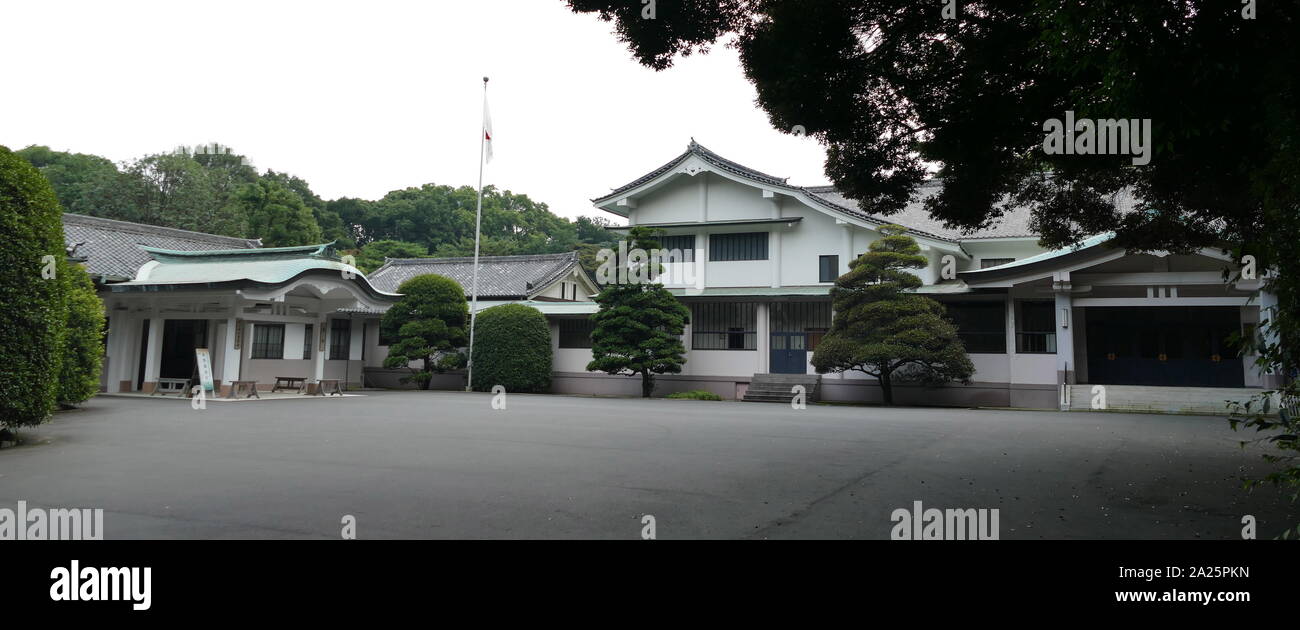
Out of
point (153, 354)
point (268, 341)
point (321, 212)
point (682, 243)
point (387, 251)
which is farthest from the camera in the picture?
point (321, 212)

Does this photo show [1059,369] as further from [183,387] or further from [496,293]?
[183,387]

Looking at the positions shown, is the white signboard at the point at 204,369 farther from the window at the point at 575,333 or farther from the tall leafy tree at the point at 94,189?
the tall leafy tree at the point at 94,189

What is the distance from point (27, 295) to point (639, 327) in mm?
14174

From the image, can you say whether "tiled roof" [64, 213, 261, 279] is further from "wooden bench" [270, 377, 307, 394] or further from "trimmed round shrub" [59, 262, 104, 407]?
"trimmed round shrub" [59, 262, 104, 407]

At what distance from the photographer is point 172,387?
59.8ft

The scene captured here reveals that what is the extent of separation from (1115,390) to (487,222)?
1640 inches

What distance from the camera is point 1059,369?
1794 cm

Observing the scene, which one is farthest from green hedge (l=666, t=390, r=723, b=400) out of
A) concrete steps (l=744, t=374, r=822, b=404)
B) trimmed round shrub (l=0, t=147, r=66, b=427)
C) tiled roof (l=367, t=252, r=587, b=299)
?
trimmed round shrub (l=0, t=147, r=66, b=427)

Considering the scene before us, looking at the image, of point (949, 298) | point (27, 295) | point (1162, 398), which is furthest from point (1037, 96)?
point (949, 298)

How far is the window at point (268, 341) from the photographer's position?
20359 millimetres

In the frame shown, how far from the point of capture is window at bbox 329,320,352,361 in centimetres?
2467

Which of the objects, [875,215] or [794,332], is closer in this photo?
[794,332]

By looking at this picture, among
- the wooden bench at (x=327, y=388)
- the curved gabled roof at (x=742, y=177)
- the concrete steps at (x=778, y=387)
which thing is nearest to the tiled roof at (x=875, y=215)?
the curved gabled roof at (x=742, y=177)

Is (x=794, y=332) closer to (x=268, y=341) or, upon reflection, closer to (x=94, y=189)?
(x=268, y=341)
